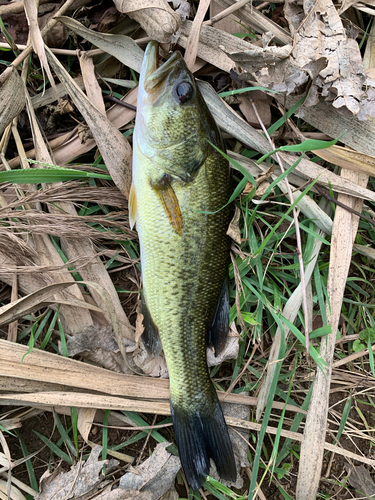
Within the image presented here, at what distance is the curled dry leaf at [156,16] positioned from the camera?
6.61 ft

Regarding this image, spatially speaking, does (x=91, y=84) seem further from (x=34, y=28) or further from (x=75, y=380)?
(x=75, y=380)

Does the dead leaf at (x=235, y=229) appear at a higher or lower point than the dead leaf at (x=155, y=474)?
higher

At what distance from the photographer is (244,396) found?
2.43 m

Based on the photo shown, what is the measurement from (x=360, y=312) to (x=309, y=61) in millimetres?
1736

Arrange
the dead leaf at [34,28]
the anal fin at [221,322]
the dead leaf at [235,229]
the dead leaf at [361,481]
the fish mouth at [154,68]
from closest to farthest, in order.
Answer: the fish mouth at [154,68] → the dead leaf at [34,28] → the dead leaf at [235,229] → the anal fin at [221,322] → the dead leaf at [361,481]

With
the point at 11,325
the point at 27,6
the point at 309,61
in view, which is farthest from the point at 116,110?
the point at 11,325

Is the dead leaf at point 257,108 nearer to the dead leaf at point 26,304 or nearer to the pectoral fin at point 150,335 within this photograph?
the pectoral fin at point 150,335

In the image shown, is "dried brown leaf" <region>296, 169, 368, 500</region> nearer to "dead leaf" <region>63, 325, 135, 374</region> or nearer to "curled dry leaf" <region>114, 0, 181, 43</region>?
"dead leaf" <region>63, 325, 135, 374</region>

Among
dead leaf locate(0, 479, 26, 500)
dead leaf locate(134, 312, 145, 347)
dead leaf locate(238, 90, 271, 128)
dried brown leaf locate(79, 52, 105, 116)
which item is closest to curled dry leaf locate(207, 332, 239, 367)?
dead leaf locate(134, 312, 145, 347)

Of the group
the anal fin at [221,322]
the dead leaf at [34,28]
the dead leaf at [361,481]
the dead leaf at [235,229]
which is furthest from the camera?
the dead leaf at [361,481]

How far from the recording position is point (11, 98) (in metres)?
2.26

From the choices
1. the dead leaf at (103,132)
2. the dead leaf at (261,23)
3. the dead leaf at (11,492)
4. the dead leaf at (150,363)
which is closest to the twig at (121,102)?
the dead leaf at (103,132)

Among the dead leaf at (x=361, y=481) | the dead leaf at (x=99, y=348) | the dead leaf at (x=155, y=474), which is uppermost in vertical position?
the dead leaf at (x=99, y=348)

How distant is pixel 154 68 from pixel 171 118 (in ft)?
0.98
